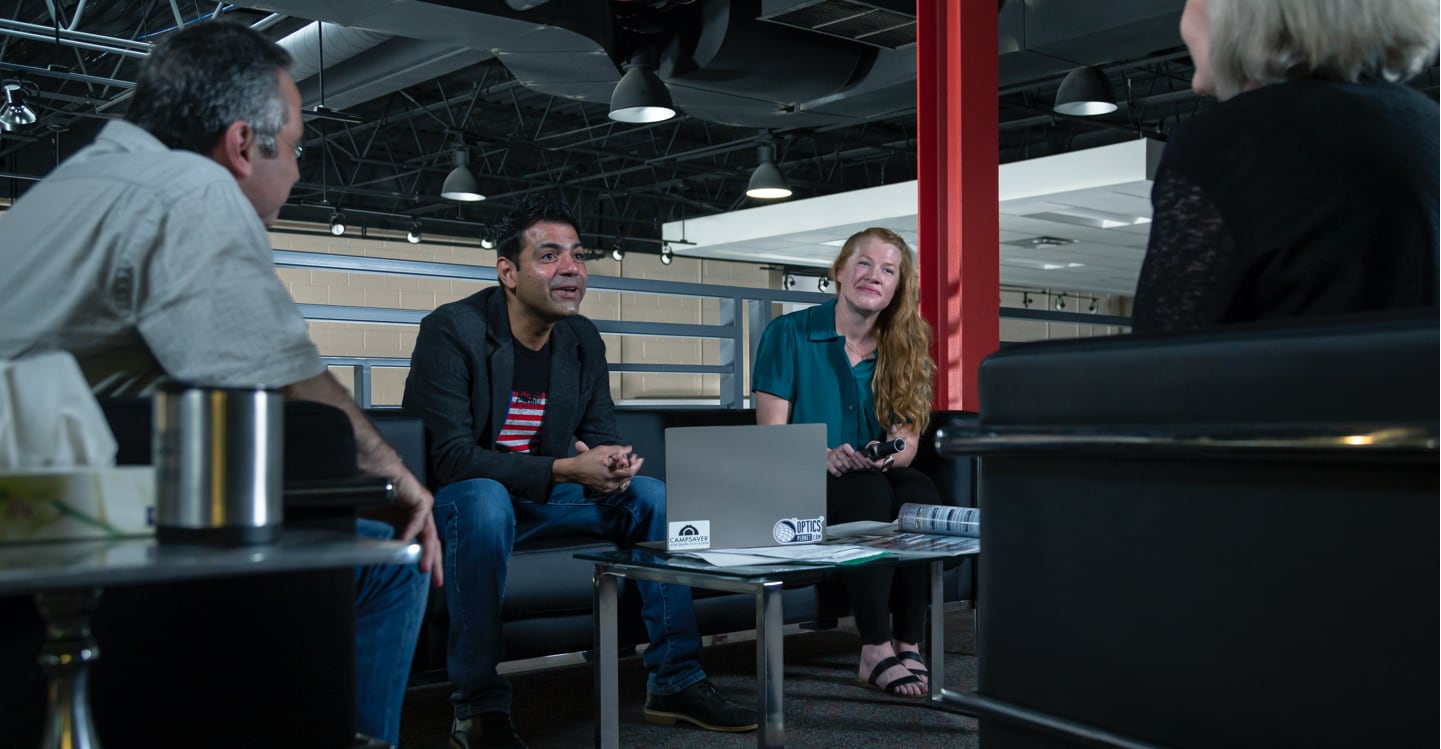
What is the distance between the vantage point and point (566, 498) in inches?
118

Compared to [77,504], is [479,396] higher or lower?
higher

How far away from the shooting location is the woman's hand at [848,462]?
10.2ft

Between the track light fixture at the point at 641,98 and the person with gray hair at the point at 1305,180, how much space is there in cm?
543

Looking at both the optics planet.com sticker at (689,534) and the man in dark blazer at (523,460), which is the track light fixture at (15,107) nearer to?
the man in dark blazer at (523,460)

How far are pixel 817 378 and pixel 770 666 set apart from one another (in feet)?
4.26

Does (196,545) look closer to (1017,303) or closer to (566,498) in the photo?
(566,498)

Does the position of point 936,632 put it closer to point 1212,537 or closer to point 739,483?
point 739,483

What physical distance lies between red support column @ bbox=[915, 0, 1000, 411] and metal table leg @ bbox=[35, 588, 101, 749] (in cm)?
370

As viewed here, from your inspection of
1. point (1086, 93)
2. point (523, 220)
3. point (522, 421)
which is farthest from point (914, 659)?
point (1086, 93)

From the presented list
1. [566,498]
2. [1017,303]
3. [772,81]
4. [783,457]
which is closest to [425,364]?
[566,498]

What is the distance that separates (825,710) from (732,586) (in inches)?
36.4

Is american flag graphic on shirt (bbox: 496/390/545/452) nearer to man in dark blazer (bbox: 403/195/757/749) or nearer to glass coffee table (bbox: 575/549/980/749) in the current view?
man in dark blazer (bbox: 403/195/757/749)

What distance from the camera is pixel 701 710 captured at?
8.70 ft

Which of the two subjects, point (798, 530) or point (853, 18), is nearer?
point (798, 530)
